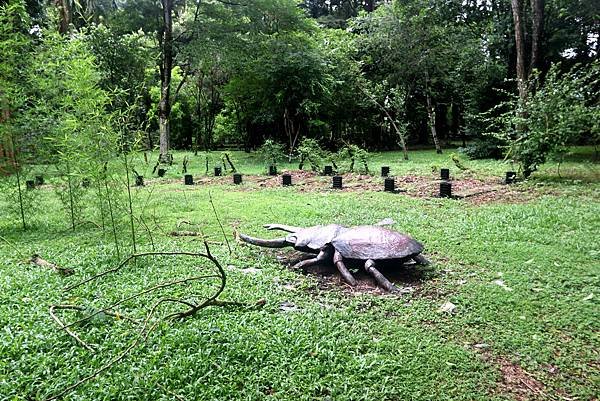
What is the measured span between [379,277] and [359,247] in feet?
1.05

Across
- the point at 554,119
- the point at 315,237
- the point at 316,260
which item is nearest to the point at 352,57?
the point at 554,119

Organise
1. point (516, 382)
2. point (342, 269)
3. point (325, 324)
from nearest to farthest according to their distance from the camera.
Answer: point (516, 382)
point (325, 324)
point (342, 269)

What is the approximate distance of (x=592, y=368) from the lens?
92.2 inches

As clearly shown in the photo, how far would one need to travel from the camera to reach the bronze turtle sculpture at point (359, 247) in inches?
138

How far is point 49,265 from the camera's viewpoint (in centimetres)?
399

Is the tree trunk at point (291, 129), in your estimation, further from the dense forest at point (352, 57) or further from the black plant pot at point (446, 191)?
the black plant pot at point (446, 191)

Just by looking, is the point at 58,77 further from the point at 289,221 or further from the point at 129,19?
the point at 129,19

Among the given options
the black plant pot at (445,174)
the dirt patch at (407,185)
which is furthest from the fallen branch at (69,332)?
the black plant pot at (445,174)

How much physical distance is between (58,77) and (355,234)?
13.2 ft

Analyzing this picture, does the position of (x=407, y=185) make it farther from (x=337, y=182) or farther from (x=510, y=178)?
(x=510, y=178)

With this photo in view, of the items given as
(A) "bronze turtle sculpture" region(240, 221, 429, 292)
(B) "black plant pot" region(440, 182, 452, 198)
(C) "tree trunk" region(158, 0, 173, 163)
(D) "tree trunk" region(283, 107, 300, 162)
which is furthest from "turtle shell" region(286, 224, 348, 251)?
(D) "tree trunk" region(283, 107, 300, 162)

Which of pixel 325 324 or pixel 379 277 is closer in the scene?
pixel 325 324

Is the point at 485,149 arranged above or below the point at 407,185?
above

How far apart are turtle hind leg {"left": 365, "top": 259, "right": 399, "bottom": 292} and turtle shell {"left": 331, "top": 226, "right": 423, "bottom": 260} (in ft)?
0.21
